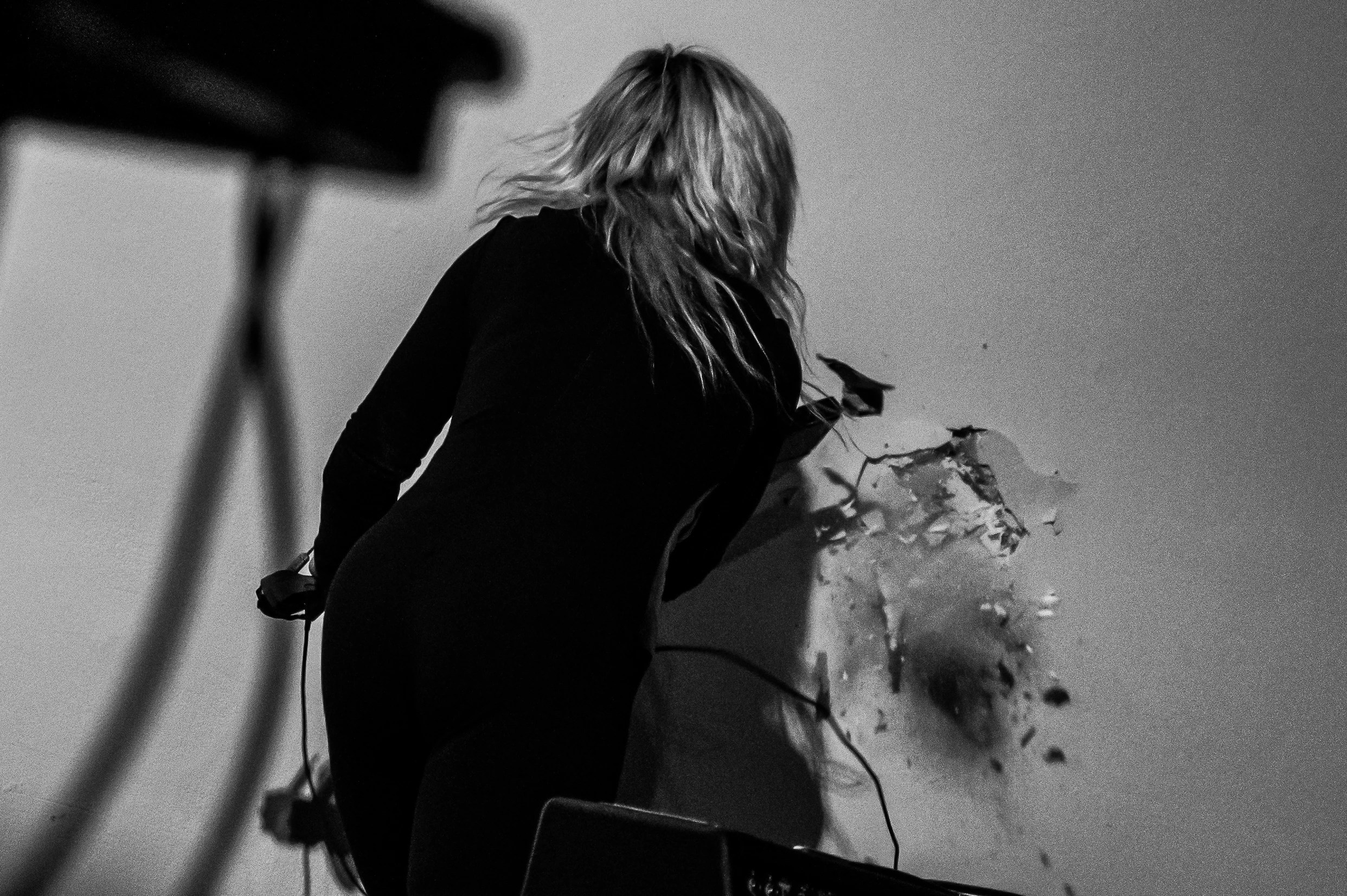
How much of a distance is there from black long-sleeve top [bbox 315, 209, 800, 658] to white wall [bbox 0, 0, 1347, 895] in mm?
553

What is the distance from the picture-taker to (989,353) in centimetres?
167

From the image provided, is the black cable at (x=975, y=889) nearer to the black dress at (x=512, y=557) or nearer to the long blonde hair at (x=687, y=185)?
the black dress at (x=512, y=557)

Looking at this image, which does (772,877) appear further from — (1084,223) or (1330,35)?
(1330,35)

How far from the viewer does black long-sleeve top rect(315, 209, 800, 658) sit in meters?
0.97

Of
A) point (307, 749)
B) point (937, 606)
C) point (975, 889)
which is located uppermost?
point (937, 606)

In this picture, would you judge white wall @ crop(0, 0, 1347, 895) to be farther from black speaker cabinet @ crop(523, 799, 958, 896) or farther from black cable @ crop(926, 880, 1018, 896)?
black speaker cabinet @ crop(523, 799, 958, 896)

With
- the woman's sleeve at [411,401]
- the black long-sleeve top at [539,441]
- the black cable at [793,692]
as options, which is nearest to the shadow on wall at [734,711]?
the black cable at [793,692]

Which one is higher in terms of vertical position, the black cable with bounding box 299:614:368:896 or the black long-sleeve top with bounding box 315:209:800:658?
the black long-sleeve top with bounding box 315:209:800:658

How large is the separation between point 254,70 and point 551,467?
3.29 feet

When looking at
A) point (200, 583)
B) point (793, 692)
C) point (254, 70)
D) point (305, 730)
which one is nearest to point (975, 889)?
point (793, 692)

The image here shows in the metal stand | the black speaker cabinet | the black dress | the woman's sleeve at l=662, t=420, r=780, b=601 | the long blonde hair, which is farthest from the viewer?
the metal stand

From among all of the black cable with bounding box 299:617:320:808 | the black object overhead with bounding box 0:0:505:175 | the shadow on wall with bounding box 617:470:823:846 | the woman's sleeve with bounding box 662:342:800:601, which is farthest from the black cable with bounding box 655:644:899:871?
the black object overhead with bounding box 0:0:505:175

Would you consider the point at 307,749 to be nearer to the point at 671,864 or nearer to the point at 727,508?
the point at 727,508

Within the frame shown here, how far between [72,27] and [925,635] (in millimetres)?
1511
